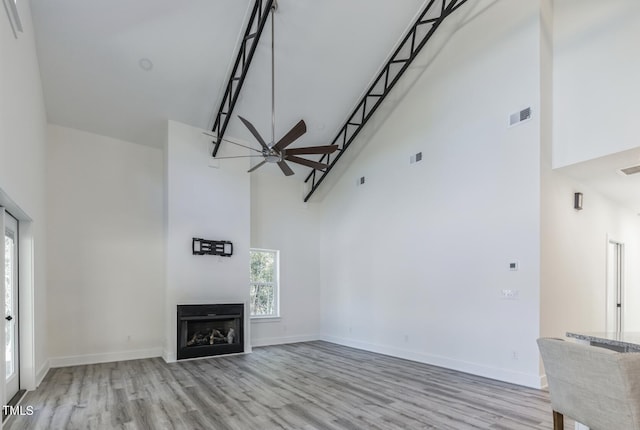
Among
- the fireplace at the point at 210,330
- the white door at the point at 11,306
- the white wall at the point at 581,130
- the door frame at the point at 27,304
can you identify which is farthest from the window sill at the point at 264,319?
the white wall at the point at 581,130

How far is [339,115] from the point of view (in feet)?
24.5

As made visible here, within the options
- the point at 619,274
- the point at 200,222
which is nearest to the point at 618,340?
the point at 619,274

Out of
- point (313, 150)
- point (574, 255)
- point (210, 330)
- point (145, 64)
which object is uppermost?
point (145, 64)

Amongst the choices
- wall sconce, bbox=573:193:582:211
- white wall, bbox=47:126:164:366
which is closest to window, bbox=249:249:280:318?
white wall, bbox=47:126:164:366

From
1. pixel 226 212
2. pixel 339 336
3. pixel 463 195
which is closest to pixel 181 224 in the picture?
pixel 226 212

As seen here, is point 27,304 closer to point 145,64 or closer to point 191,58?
point 145,64

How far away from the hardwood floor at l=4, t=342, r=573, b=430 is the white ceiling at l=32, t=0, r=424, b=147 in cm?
412

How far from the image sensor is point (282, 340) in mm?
8039

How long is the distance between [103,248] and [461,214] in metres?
5.90

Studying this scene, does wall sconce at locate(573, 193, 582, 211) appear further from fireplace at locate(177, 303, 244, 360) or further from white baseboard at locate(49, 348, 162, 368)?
white baseboard at locate(49, 348, 162, 368)

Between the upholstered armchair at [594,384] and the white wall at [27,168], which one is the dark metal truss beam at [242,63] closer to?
the white wall at [27,168]

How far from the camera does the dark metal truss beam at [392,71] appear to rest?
571 centimetres

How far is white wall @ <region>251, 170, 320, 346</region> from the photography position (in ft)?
26.4

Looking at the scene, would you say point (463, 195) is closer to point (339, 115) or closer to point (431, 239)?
point (431, 239)
